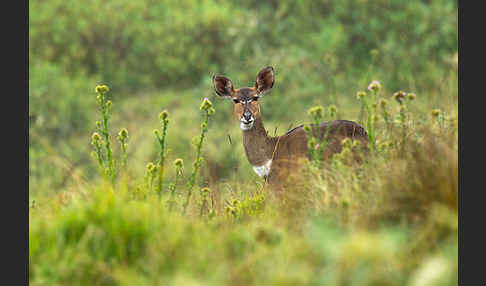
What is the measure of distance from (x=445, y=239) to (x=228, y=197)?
7.54 ft

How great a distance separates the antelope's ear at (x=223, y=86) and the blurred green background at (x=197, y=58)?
21.1 feet

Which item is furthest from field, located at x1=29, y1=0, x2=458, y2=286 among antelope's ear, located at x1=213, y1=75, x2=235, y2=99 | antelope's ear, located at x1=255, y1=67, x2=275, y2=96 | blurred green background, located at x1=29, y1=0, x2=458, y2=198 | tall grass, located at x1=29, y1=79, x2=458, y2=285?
blurred green background, located at x1=29, y1=0, x2=458, y2=198

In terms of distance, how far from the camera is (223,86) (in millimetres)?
5848

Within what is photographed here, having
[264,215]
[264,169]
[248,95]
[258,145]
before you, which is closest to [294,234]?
[264,215]

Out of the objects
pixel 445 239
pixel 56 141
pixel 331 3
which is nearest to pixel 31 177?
pixel 56 141

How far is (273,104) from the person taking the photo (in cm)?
1513

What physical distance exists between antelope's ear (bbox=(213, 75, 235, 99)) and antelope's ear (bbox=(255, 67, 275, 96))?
23 cm

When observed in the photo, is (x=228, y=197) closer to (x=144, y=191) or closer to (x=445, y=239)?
(x=144, y=191)

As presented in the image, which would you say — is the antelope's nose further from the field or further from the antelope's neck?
the field

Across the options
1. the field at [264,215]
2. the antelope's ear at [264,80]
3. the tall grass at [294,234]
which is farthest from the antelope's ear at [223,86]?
the tall grass at [294,234]

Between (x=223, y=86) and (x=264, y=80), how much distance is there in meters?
0.37

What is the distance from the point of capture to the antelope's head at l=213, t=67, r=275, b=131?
563 cm

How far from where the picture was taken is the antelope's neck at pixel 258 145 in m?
5.62

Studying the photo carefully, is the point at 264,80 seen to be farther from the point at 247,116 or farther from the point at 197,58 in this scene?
the point at 197,58
